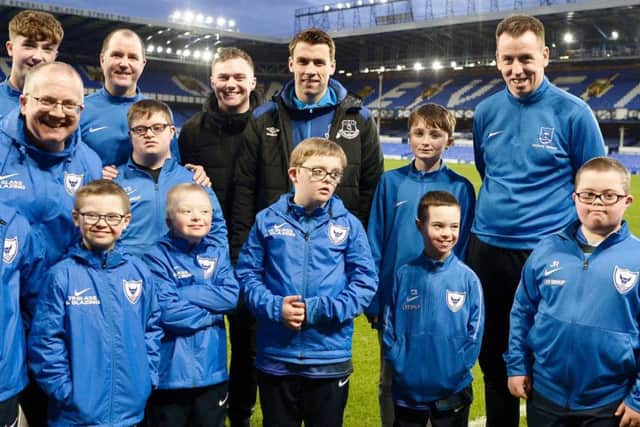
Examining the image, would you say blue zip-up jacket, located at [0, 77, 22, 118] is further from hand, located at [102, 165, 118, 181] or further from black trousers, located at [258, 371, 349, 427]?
black trousers, located at [258, 371, 349, 427]

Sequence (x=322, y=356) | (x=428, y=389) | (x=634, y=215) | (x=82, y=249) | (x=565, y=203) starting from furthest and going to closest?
(x=634, y=215), (x=565, y=203), (x=428, y=389), (x=322, y=356), (x=82, y=249)

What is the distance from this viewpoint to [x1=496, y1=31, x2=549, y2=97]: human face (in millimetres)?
3303

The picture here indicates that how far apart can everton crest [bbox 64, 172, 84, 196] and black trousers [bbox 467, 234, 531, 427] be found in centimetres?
215

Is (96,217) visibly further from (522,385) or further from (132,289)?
(522,385)

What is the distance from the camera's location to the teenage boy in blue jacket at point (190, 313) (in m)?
2.93

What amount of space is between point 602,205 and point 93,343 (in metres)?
2.27

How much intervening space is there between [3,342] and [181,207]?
968 millimetres

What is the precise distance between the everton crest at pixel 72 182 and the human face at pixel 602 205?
228 cm

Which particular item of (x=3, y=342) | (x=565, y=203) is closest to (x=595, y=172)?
(x=565, y=203)

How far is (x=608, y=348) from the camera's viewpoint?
8.89 ft

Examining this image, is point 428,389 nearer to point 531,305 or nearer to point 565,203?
point 531,305

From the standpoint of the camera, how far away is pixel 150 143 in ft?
10.8

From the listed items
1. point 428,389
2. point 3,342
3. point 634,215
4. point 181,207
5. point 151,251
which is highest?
point 181,207

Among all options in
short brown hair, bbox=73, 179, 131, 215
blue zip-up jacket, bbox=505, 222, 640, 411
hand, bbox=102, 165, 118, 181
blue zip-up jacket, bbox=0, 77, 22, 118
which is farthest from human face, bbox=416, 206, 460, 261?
blue zip-up jacket, bbox=0, 77, 22, 118
